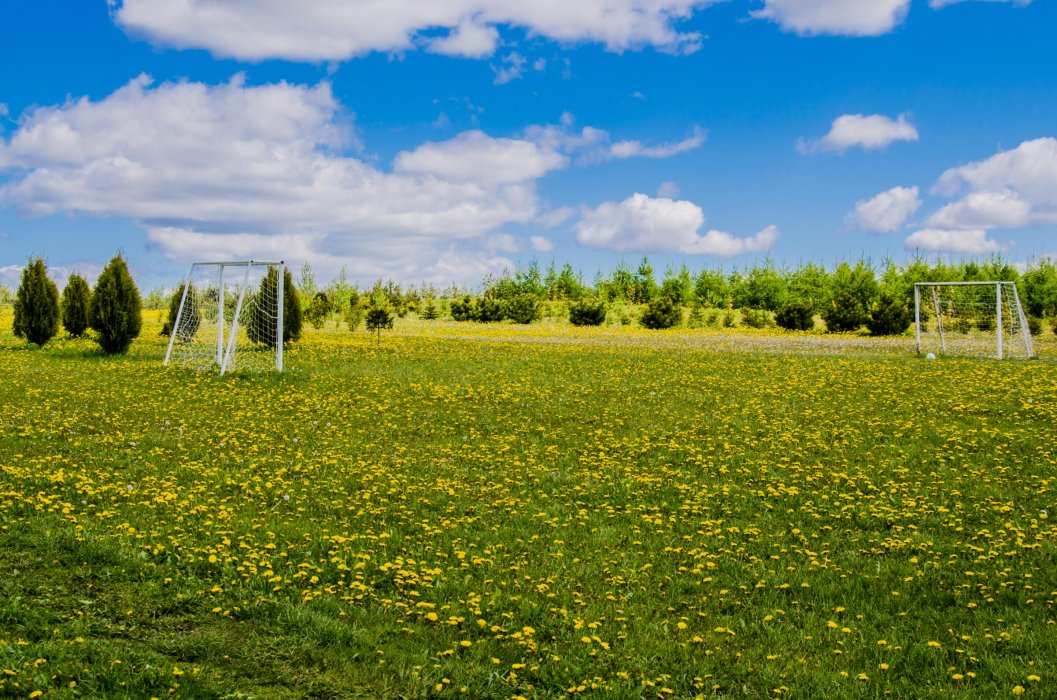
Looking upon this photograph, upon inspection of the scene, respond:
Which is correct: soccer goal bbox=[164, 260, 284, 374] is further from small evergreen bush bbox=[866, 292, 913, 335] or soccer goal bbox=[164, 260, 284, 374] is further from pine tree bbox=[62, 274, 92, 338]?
small evergreen bush bbox=[866, 292, 913, 335]

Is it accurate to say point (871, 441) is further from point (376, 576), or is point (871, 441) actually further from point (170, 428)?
point (170, 428)

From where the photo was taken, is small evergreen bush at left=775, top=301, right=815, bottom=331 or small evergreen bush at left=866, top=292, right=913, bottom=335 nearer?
small evergreen bush at left=866, top=292, right=913, bottom=335

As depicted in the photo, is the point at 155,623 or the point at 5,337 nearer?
the point at 155,623

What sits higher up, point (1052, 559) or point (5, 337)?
point (5, 337)

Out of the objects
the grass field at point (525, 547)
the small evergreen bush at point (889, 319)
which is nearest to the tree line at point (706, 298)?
the small evergreen bush at point (889, 319)

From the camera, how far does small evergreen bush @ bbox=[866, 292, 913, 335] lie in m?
37.6

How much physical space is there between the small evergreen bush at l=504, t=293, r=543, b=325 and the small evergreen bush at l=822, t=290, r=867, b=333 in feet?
62.3

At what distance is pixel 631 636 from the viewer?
5.26m

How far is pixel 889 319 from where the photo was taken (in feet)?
124

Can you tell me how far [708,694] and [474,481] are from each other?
5013 mm

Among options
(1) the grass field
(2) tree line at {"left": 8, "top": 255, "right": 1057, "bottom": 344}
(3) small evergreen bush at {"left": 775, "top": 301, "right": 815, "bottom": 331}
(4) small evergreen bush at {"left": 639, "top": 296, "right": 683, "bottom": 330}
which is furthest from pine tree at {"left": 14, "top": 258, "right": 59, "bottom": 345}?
(3) small evergreen bush at {"left": 775, "top": 301, "right": 815, "bottom": 331}

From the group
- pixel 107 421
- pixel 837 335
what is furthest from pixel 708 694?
pixel 837 335

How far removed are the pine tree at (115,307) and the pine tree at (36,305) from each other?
3160 millimetres

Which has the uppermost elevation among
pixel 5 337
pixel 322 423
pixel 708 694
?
pixel 5 337
